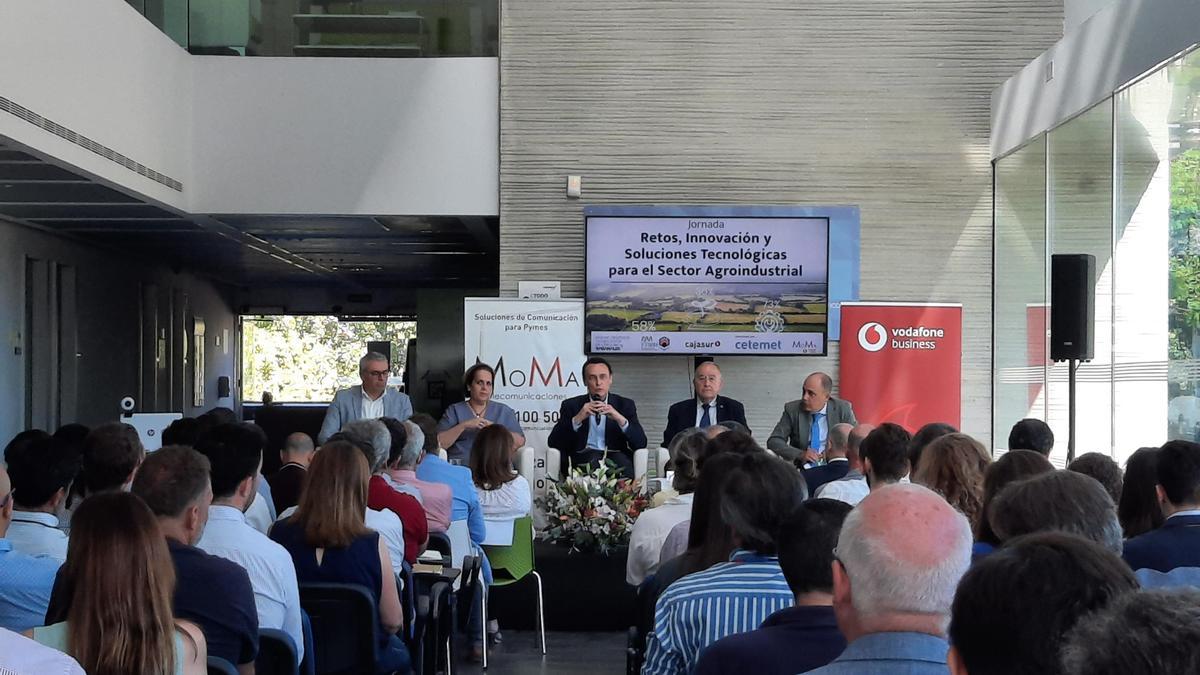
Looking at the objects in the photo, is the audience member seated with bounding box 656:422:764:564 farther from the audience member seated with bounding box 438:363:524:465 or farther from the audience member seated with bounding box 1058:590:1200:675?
the audience member seated with bounding box 438:363:524:465

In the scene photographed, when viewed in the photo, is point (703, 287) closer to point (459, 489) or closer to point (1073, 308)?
point (1073, 308)

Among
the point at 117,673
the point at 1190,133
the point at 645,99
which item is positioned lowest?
the point at 117,673

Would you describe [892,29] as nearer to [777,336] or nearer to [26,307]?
[777,336]

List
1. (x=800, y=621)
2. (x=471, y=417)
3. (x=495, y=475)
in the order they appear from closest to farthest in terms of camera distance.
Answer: (x=800, y=621), (x=495, y=475), (x=471, y=417)

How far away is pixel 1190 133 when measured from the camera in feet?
23.1

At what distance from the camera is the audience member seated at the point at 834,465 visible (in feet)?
19.2

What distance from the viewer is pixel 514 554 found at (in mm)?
6844

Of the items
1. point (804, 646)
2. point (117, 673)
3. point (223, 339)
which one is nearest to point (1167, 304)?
point (804, 646)

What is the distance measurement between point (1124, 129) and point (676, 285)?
11.5 ft

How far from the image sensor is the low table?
736cm

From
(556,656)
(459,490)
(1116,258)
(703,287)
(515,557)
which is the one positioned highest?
(1116,258)

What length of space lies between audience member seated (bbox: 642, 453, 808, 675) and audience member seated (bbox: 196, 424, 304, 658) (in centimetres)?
113

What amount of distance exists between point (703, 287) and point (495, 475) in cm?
376

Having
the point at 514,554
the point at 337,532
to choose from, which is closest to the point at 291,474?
the point at 514,554
